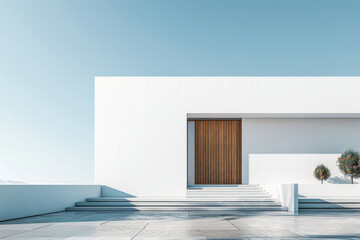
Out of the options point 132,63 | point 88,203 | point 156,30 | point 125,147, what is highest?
point 156,30

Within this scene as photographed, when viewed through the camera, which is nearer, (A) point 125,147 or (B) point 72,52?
(A) point 125,147

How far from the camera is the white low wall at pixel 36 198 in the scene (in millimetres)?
6527

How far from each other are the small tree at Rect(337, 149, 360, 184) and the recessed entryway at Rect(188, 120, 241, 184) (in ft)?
11.8

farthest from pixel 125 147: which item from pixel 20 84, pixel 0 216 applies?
pixel 20 84

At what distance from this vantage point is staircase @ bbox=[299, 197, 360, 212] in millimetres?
8930

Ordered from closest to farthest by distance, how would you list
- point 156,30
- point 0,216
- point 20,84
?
point 0,216, point 156,30, point 20,84

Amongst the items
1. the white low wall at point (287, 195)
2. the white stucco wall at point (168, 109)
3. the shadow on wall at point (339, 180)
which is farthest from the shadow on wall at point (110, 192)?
the shadow on wall at point (339, 180)

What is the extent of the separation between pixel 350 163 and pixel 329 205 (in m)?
2.44

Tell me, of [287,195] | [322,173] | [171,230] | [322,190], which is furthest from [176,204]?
[322,173]

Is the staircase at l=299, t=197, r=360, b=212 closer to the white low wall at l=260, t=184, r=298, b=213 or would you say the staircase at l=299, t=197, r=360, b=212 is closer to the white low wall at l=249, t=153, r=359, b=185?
the white low wall at l=260, t=184, r=298, b=213

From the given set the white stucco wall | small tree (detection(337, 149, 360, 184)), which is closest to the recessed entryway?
the white stucco wall

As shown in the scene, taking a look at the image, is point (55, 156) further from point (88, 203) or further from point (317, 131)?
point (317, 131)

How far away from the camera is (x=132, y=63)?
16047 mm

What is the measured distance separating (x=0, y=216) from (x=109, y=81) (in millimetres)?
5974
